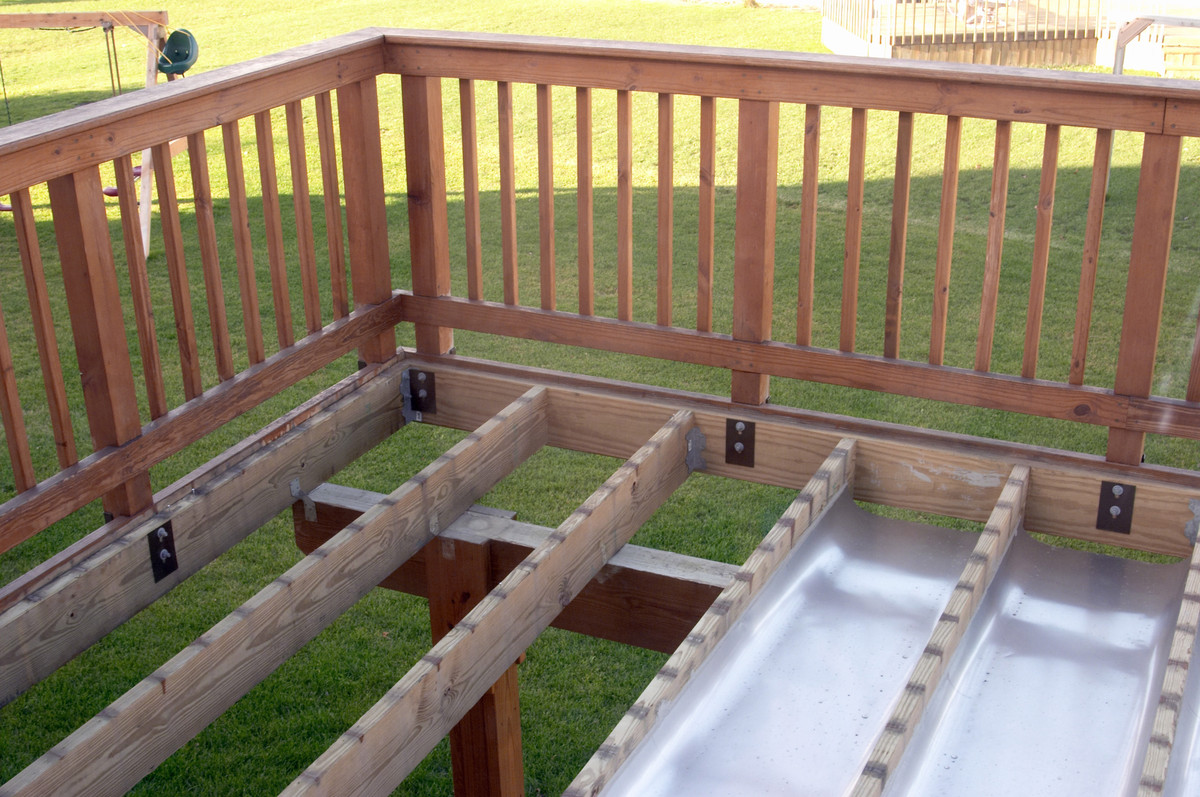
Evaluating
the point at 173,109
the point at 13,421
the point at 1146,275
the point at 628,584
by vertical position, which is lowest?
the point at 628,584

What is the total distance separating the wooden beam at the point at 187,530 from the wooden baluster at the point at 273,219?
0.23m

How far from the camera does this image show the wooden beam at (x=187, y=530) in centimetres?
225

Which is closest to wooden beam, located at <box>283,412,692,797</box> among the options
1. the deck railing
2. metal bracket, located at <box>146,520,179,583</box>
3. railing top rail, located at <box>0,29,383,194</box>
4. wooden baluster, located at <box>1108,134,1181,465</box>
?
the deck railing

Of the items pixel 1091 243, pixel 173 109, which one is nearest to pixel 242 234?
pixel 173 109

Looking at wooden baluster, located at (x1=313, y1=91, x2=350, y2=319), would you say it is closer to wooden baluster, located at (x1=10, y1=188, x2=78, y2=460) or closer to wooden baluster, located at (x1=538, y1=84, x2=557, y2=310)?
wooden baluster, located at (x1=538, y1=84, x2=557, y2=310)

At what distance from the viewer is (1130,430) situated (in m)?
2.64

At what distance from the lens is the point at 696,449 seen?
3002 millimetres

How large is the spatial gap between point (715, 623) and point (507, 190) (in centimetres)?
143

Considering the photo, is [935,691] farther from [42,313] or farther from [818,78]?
[42,313]

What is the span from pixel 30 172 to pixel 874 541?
1.87 meters

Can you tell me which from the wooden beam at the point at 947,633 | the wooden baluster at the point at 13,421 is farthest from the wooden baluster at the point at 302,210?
the wooden beam at the point at 947,633

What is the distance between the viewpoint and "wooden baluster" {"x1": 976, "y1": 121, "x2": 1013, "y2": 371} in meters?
2.58

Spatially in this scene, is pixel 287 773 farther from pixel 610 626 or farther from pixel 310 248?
pixel 310 248

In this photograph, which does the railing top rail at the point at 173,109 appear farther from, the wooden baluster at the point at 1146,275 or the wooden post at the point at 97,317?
the wooden baluster at the point at 1146,275
